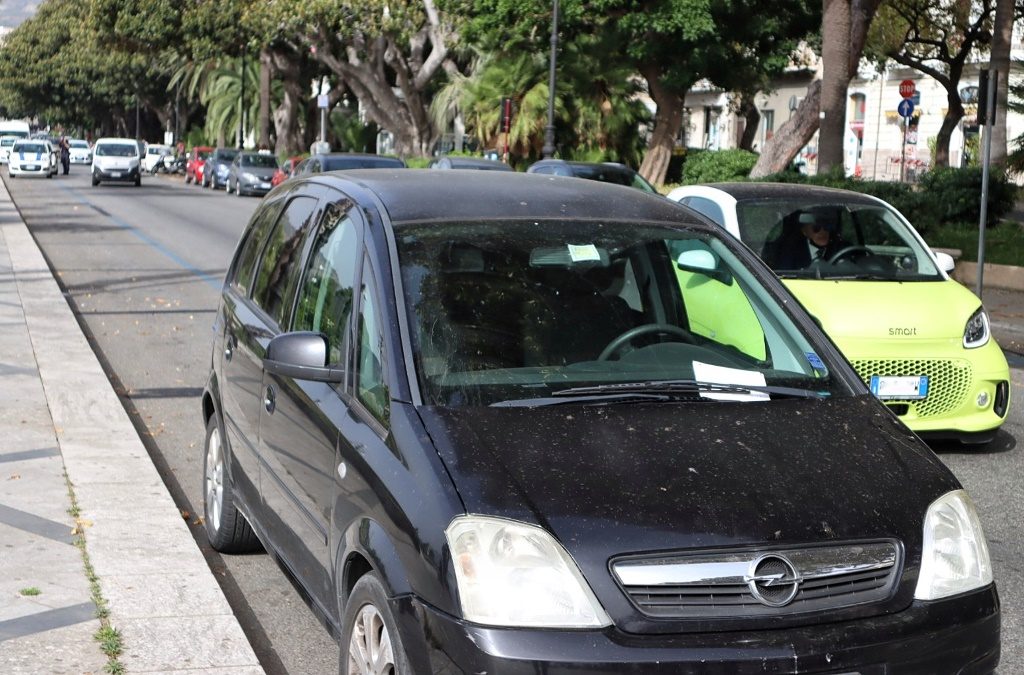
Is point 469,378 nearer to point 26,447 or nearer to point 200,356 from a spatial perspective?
point 26,447

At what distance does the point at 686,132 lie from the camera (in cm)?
7225

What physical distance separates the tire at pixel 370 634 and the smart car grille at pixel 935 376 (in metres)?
4.96

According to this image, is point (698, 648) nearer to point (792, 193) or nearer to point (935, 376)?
point (935, 376)

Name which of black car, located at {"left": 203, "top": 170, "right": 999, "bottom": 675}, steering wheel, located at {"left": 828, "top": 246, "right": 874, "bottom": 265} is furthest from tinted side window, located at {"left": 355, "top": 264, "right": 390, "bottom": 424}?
steering wheel, located at {"left": 828, "top": 246, "right": 874, "bottom": 265}

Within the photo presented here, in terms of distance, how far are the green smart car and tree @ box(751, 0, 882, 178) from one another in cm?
1396

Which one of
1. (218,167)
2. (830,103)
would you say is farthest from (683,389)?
(218,167)

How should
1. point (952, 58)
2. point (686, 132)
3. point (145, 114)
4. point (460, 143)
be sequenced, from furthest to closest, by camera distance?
1. point (145, 114)
2. point (686, 132)
3. point (460, 143)
4. point (952, 58)

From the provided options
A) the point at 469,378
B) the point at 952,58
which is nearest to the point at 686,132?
the point at 952,58

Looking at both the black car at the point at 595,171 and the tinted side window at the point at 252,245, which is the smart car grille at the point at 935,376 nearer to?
the tinted side window at the point at 252,245

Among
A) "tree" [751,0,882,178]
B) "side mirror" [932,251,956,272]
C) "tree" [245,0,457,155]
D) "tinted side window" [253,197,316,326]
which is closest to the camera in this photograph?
"tinted side window" [253,197,316,326]

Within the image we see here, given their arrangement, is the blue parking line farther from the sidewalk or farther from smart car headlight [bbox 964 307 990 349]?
smart car headlight [bbox 964 307 990 349]

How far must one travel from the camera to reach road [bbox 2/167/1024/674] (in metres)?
5.25

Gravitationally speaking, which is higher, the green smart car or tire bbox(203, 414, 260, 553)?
the green smart car

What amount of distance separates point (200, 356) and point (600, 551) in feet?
29.1
